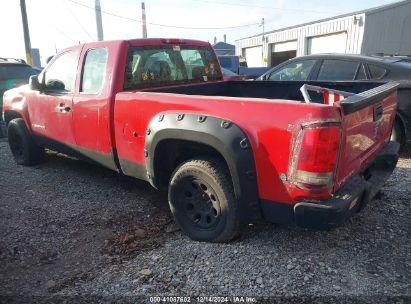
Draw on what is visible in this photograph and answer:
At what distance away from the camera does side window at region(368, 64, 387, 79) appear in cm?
515

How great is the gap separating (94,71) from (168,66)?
83cm

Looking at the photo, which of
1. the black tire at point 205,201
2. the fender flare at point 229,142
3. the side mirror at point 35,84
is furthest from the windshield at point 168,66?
the side mirror at point 35,84

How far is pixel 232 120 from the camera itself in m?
2.48

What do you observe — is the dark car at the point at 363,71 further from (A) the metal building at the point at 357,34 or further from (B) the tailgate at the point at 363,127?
(A) the metal building at the point at 357,34

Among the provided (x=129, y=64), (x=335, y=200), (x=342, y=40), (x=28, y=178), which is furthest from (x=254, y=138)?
(x=342, y=40)

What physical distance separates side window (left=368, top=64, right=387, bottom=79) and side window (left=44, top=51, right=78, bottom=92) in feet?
13.8

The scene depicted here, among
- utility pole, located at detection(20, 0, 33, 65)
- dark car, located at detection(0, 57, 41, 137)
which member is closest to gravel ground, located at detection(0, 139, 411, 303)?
dark car, located at detection(0, 57, 41, 137)

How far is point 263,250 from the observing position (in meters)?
2.84

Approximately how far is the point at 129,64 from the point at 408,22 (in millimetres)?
19304

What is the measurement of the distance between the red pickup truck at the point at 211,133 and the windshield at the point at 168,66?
1cm

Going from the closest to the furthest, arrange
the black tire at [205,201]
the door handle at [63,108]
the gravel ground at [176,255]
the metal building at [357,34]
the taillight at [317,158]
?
1. the taillight at [317,158]
2. the gravel ground at [176,255]
3. the black tire at [205,201]
4. the door handle at [63,108]
5. the metal building at [357,34]

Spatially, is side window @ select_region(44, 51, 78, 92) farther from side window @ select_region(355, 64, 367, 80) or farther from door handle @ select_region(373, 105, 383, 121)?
side window @ select_region(355, 64, 367, 80)

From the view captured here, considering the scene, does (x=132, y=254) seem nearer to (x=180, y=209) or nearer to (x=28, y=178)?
(x=180, y=209)

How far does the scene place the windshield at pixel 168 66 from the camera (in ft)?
11.7
